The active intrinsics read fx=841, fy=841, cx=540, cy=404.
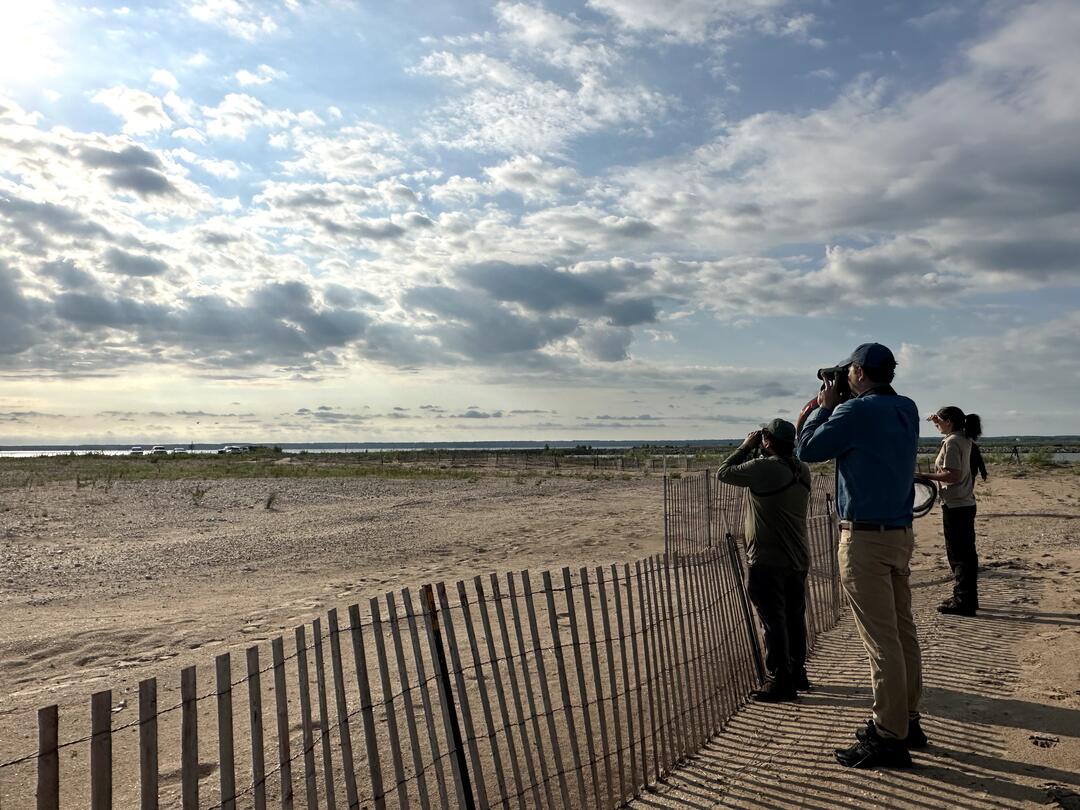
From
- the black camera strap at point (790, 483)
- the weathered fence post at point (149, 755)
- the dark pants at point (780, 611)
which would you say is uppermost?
the black camera strap at point (790, 483)

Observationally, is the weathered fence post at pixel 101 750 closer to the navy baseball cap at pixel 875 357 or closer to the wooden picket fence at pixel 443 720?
the wooden picket fence at pixel 443 720

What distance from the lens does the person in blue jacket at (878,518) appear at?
4172 millimetres

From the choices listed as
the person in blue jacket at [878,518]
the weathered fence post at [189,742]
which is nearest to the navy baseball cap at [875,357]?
the person in blue jacket at [878,518]

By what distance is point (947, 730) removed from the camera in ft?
15.9

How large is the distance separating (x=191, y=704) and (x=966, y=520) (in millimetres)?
7064

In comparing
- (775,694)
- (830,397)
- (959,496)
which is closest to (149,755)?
(830,397)

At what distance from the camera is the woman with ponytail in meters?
7.39

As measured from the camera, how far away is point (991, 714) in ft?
16.8

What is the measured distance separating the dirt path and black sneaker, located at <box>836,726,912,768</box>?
4 centimetres

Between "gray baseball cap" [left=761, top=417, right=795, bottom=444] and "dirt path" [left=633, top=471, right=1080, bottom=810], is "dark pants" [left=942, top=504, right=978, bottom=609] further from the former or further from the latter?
"gray baseball cap" [left=761, top=417, right=795, bottom=444]

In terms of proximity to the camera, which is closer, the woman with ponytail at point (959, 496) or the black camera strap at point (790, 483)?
the black camera strap at point (790, 483)

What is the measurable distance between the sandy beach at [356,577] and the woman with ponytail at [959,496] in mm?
333

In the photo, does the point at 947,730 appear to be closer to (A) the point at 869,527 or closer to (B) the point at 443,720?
(A) the point at 869,527

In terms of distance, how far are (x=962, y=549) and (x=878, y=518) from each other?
4151 mm
